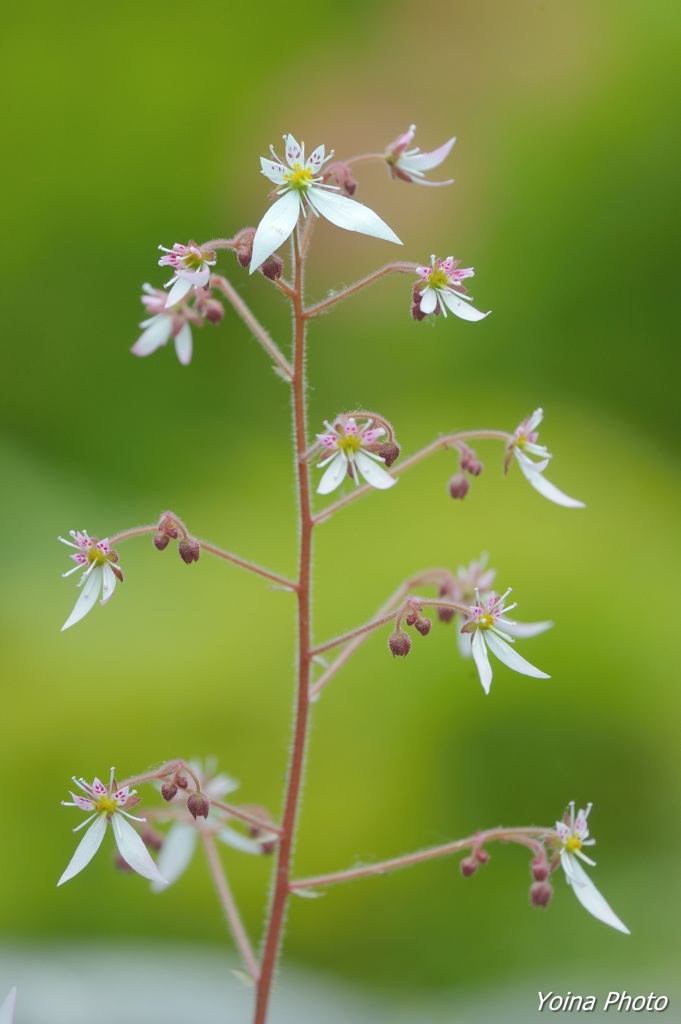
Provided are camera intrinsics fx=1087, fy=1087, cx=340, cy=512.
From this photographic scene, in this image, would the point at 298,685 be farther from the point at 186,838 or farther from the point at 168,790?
the point at 186,838

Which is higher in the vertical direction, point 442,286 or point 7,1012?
point 442,286

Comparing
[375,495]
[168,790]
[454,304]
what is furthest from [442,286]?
[375,495]

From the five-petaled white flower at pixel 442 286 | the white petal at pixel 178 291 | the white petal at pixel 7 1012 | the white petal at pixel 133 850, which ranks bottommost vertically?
the white petal at pixel 7 1012

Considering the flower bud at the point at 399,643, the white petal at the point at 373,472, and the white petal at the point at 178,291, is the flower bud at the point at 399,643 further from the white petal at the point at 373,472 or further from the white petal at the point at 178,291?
the white petal at the point at 178,291

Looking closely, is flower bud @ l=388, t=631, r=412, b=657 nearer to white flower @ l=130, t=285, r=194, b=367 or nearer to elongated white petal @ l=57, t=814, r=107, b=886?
elongated white petal @ l=57, t=814, r=107, b=886

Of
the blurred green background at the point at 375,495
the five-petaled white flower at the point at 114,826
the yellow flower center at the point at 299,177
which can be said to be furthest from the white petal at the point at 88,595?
the blurred green background at the point at 375,495

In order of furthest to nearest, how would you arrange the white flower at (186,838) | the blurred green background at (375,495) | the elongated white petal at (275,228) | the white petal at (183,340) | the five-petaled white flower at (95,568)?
1. the blurred green background at (375,495)
2. the white flower at (186,838)
3. the white petal at (183,340)
4. the five-petaled white flower at (95,568)
5. the elongated white petal at (275,228)

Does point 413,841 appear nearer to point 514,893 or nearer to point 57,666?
point 514,893
